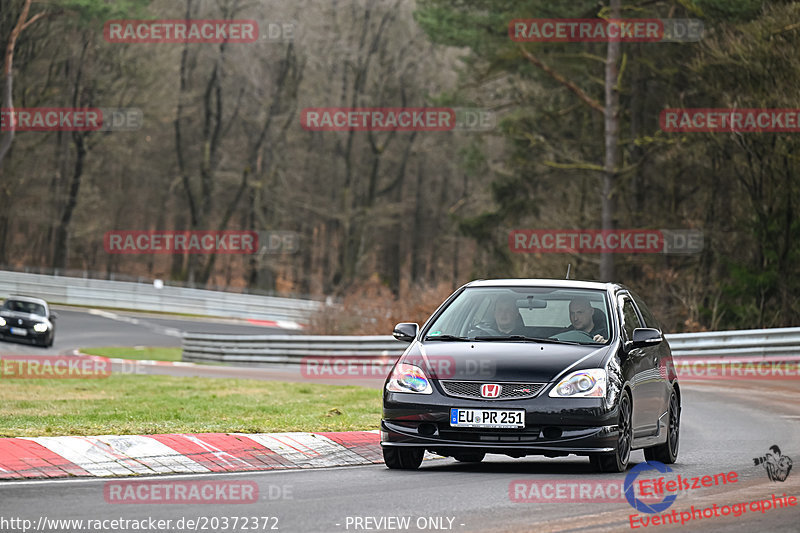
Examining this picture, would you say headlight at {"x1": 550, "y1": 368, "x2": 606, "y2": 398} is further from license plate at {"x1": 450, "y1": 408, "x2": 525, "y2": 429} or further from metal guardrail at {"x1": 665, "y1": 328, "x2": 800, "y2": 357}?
metal guardrail at {"x1": 665, "y1": 328, "x2": 800, "y2": 357}

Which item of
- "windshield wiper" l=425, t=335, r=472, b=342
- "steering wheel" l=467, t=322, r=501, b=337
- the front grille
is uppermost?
"steering wheel" l=467, t=322, r=501, b=337

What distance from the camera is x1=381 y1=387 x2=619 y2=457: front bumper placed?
10227 mm

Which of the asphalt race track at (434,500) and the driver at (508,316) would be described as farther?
the driver at (508,316)

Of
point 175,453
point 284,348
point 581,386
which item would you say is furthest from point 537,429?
point 284,348

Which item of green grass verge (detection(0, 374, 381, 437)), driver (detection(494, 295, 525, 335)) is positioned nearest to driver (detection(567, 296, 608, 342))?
driver (detection(494, 295, 525, 335))

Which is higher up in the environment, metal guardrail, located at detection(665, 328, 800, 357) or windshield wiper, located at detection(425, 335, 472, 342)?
windshield wiper, located at detection(425, 335, 472, 342)

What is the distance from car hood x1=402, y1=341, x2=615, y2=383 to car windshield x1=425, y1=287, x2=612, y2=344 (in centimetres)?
24

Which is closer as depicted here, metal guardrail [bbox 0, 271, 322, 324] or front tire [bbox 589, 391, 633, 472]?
front tire [bbox 589, 391, 633, 472]

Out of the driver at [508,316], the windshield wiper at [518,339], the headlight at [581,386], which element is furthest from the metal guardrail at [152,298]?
the headlight at [581,386]

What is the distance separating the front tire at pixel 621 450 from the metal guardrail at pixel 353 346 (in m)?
16.1

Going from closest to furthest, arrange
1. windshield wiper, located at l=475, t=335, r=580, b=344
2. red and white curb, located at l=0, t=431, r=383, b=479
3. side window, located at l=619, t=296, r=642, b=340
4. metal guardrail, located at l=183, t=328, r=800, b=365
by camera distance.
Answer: red and white curb, located at l=0, t=431, r=383, b=479 → windshield wiper, located at l=475, t=335, r=580, b=344 → side window, located at l=619, t=296, r=642, b=340 → metal guardrail, located at l=183, t=328, r=800, b=365

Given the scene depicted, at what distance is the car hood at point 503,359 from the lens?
1038 cm

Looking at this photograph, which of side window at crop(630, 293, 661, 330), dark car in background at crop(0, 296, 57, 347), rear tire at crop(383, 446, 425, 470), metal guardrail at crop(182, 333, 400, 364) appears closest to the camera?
rear tire at crop(383, 446, 425, 470)

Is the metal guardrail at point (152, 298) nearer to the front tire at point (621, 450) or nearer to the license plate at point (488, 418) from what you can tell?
the front tire at point (621, 450)
